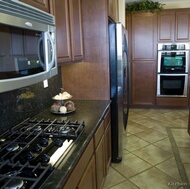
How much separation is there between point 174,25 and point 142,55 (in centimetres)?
89

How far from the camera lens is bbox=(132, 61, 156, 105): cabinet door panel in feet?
15.7

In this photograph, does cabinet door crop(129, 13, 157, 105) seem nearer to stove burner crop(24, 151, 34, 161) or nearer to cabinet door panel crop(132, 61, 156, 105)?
cabinet door panel crop(132, 61, 156, 105)

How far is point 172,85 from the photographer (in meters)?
4.73

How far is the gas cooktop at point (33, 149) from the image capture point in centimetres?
95

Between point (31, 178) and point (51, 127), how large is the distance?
69 centimetres

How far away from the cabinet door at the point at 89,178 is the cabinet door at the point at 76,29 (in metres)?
0.97

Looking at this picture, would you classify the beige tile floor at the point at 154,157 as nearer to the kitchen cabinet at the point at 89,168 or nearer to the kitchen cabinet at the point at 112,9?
the kitchen cabinet at the point at 89,168

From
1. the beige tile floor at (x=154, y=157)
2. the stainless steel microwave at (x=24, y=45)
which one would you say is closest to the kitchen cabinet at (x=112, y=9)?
the stainless steel microwave at (x=24, y=45)

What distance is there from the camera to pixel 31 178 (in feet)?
3.12

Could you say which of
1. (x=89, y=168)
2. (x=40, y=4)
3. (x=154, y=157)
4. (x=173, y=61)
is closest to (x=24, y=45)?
(x=40, y=4)

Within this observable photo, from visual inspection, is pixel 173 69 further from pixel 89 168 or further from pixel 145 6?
pixel 89 168

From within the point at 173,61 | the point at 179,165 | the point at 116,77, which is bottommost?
the point at 179,165

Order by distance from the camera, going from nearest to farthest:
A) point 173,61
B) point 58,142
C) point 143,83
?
point 58,142 → point 173,61 → point 143,83

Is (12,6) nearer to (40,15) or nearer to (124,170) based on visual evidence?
(40,15)
